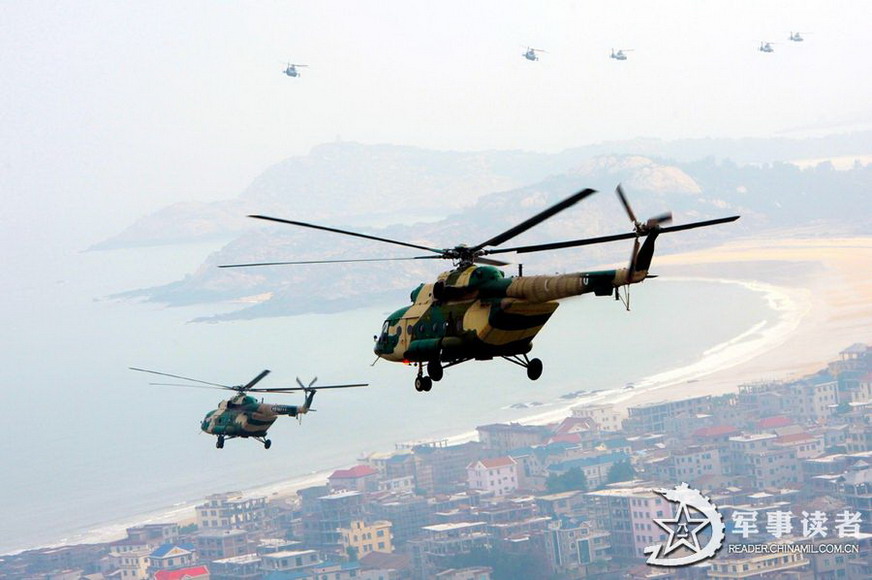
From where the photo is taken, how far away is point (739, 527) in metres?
139

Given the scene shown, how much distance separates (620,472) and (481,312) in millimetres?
139711

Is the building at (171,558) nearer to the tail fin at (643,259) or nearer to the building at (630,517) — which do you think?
the building at (630,517)

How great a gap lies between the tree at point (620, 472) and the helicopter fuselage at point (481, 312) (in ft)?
447

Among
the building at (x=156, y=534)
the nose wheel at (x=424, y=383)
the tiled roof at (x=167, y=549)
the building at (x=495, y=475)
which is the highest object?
the building at (x=495, y=475)

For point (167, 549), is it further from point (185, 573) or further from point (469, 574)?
point (469, 574)

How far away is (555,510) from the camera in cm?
15000

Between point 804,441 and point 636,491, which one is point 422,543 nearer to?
point 636,491

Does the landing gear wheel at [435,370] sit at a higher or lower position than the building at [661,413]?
lower

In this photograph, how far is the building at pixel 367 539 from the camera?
476 feet

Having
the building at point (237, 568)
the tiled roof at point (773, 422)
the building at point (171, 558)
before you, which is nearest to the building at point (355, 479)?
the building at point (171, 558)

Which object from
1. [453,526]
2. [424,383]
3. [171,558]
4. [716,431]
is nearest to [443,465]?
[453,526]

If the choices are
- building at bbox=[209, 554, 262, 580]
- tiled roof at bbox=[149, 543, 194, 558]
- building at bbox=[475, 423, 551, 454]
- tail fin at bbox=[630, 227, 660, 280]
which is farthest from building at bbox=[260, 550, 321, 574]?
tail fin at bbox=[630, 227, 660, 280]

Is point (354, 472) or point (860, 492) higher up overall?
point (354, 472)

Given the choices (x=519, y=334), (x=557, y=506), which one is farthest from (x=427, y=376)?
(x=557, y=506)
